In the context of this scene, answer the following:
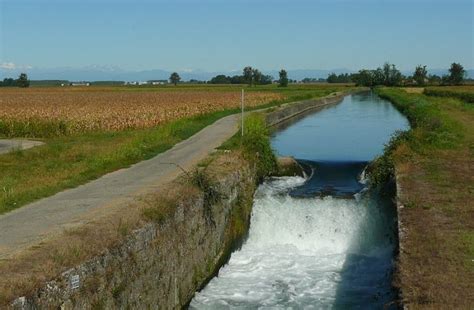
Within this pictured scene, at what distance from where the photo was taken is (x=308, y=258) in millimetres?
14664

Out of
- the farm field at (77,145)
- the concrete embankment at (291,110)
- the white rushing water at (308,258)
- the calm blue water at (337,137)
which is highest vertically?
the farm field at (77,145)

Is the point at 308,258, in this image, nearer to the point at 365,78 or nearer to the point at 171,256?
the point at 171,256

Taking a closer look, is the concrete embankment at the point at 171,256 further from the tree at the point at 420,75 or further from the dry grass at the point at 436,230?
the tree at the point at 420,75

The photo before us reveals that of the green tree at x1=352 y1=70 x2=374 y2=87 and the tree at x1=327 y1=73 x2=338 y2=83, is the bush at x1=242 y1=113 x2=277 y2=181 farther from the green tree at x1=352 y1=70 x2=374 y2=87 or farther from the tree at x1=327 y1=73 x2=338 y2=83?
the tree at x1=327 y1=73 x2=338 y2=83

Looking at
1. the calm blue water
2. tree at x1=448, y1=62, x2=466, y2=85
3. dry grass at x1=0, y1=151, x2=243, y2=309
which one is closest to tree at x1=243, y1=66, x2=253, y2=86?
tree at x1=448, y1=62, x2=466, y2=85

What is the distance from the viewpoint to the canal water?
12.0 metres

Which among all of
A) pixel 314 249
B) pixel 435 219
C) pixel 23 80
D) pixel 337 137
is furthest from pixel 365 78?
pixel 435 219

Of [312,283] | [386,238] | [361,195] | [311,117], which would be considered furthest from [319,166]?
[311,117]

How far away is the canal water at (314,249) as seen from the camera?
1200 centimetres

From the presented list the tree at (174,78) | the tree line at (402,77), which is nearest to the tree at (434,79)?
the tree line at (402,77)

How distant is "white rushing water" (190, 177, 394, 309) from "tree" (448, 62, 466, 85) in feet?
385

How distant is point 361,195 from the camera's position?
17344 mm

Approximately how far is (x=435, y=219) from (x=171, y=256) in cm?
526

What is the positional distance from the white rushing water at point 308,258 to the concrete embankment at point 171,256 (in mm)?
434
